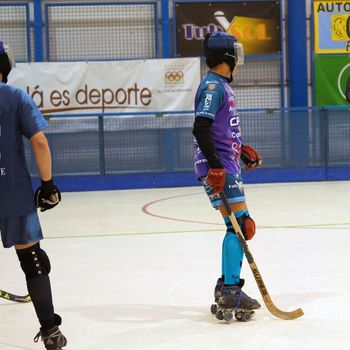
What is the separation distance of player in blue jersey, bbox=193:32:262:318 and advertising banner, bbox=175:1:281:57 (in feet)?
37.0

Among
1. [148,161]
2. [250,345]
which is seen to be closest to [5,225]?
[250,345]

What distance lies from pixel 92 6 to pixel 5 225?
1262 centimetres

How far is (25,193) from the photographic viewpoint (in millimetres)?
4520

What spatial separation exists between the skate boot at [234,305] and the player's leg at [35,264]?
1.10 m

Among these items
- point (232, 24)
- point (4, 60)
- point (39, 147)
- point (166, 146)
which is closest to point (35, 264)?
point (39, 147)

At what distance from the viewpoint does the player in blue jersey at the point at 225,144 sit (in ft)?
17.3

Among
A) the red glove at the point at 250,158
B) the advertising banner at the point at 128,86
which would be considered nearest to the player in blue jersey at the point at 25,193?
the red glove at the point at 250,158

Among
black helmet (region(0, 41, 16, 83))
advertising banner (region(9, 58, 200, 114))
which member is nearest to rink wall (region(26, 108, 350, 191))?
advertising banner (region(9, 58, 200, 114))

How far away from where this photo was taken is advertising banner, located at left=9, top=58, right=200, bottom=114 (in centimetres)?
1617

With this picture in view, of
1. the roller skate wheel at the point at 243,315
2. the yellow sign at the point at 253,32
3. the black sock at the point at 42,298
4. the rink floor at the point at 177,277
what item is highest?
the yellow sign at the point at 253,32

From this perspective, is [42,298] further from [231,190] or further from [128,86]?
[128,86]

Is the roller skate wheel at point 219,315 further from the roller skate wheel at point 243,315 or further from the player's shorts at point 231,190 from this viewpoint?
the player's shorts at point 231,190

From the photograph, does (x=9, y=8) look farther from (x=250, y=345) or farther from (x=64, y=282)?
(x=250, y=345)

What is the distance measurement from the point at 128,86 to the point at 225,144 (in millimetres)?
11053
